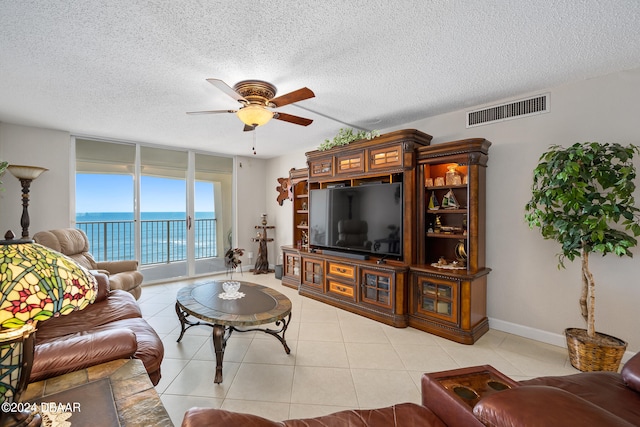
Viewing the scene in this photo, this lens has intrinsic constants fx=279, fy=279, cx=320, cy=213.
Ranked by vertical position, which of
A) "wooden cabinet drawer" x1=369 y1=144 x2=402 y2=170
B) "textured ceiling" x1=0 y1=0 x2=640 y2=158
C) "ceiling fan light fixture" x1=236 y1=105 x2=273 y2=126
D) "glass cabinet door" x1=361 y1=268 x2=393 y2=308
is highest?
"textured ceiling" x1=0 y1=0 x2=640 y2=158

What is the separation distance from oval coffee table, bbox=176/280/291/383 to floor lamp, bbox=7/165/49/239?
101 inches

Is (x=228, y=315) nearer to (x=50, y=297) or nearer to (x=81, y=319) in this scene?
(x=81, y=319)

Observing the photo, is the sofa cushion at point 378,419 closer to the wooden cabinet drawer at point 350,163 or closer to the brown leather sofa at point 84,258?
the wooden cabinet drawer at point 350,163

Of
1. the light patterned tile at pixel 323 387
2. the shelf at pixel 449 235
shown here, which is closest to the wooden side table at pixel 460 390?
the light patterned tile at pixel 323 387

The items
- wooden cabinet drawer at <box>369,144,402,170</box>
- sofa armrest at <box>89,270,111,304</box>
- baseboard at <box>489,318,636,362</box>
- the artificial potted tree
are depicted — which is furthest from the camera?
wooden cabinet drawer at <box>369,144,402,170</box>

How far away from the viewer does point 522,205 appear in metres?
2.90

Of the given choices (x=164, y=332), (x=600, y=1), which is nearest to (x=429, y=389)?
(x=600, y=1)

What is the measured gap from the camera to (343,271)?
149 inches

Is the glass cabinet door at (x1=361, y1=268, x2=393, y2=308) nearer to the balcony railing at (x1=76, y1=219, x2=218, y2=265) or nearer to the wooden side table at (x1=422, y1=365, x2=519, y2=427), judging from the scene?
the wooden side table at (x1=422, y1=365, x2=519, y2=427)

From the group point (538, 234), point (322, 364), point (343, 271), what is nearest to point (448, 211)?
point (538, 234)

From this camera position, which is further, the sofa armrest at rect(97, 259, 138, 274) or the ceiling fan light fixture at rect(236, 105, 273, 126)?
the sofa armrest at rect(97, 259, 138, 274)

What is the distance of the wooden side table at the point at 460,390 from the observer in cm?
114

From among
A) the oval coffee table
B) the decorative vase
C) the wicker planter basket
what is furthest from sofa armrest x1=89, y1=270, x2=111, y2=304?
the wicker planter basket

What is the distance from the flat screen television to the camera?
3.39 m
